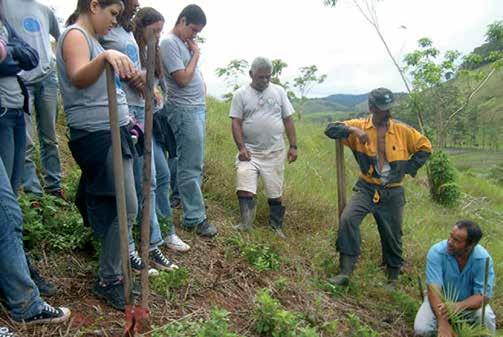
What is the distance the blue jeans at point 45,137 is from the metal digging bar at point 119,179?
1.54 metres

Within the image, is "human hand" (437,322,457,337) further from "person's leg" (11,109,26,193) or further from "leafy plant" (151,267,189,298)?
"person's leg" (11,109,26,193)

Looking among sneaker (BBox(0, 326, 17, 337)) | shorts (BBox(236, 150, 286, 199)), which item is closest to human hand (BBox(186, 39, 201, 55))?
shorts (BBox(236, 150, 286, 199))

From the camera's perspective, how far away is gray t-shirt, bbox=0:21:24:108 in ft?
8.19

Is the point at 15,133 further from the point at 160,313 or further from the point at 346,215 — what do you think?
the point at 346,215

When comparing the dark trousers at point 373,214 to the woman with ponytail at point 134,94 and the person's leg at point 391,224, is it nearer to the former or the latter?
the person's leg at point 391,224

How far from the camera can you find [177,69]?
156 inches

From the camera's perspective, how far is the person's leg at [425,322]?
408cm

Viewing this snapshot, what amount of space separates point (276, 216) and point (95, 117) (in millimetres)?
2912

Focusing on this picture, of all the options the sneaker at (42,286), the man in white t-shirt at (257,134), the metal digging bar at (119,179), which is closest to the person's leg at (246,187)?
the man in white t-shirt at (257,134)

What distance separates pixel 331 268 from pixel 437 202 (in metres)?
5.71

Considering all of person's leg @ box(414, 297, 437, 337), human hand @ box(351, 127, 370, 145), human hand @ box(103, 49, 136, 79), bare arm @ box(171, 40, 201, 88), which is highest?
bare arm @ box(171, 40, 201, 88)

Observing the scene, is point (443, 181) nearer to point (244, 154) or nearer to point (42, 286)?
point (244, 154)

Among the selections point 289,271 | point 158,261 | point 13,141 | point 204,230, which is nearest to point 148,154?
point 13,141

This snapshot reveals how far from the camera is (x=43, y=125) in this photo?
3918 mm
